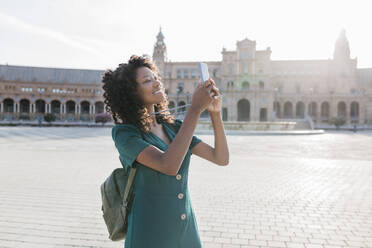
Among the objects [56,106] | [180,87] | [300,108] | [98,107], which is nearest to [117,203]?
[300,108]

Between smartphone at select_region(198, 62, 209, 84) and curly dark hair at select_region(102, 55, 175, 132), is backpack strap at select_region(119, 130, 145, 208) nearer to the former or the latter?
curly dark hair at select_region(102, 55, 175, 132)

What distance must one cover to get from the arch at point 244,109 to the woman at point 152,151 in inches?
2299

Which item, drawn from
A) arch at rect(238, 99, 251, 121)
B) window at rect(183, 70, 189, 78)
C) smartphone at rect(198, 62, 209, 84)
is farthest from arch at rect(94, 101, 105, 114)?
smartphone at rect(198, 62, 209, 84)

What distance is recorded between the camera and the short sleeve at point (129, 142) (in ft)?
5.61

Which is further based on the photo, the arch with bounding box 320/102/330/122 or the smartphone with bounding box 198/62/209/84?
the arch with bounding box 320/102/330/122

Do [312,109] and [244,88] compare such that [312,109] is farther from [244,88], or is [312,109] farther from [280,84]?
[244,88]

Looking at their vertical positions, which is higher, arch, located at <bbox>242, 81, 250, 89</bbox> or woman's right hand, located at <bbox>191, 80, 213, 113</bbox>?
arch, located at <bbox>242, 81, 250, 89</bbox>

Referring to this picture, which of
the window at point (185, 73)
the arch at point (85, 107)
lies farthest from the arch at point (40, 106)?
the window at point (185, 73)

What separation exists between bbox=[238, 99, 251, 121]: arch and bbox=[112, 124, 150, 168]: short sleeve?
192 ft

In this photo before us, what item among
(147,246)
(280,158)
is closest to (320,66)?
(280,158)

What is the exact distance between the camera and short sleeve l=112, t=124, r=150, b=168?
171cm

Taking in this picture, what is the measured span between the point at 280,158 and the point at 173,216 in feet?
35.2

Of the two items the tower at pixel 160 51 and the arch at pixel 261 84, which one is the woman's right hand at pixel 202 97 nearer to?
the arch at pixel 261 84

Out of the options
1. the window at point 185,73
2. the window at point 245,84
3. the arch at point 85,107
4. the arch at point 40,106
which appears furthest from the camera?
the window at point 185,73
